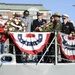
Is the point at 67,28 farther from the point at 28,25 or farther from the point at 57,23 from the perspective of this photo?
the point at 28,25

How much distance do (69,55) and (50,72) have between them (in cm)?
78

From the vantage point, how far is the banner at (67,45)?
8.17 metres

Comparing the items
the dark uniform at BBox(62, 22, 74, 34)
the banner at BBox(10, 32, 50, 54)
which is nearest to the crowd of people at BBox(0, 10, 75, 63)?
the dark uniform at BBox(62, 22, 74, 34)

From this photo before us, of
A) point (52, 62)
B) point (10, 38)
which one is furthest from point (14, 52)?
point (52, 62)

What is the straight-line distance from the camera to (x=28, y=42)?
802 centimetres

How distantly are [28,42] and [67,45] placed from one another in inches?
40.0

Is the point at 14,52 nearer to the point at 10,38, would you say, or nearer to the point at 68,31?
the point at 10,38

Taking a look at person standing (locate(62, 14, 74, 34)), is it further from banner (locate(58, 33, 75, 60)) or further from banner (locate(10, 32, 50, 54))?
banner (locate(10, 32, 50, 54))

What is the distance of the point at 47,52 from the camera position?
8.21 meters

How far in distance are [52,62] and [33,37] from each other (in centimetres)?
76

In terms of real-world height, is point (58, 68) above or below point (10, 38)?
below

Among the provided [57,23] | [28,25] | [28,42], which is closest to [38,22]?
[28,25]

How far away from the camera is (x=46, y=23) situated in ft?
27.9

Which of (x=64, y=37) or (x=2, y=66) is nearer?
(x=2, y=66)
